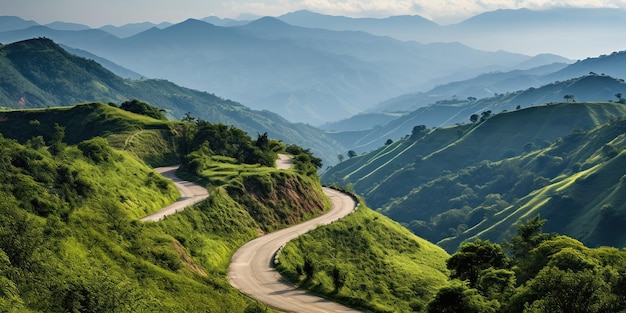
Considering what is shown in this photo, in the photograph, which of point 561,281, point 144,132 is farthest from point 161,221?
point 144,132

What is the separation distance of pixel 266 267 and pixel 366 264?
21254mm

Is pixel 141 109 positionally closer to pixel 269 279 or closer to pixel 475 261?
pixel 269 279

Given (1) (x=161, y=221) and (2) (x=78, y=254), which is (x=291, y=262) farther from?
(2) (x=78, y=254)

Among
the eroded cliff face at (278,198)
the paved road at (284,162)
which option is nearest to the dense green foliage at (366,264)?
the eroded cliff face at (278,198)

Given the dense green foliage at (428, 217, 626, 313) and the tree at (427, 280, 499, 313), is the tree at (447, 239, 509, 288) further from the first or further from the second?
the tree at (427, 280, 499, 313)

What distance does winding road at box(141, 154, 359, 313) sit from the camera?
2237 inches

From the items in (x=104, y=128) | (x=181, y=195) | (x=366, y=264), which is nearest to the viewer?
(x=366, y=264)

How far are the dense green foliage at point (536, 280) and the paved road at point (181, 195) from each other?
129 ft

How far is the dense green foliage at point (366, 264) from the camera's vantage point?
209 ft

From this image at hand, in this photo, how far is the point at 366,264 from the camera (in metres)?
83.5

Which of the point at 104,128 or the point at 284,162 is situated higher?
the point at 104,128

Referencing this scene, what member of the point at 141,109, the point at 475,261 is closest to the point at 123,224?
the point at 475,261

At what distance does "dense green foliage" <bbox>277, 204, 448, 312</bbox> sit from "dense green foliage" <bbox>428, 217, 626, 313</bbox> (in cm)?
1001

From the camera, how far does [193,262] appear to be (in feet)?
197
